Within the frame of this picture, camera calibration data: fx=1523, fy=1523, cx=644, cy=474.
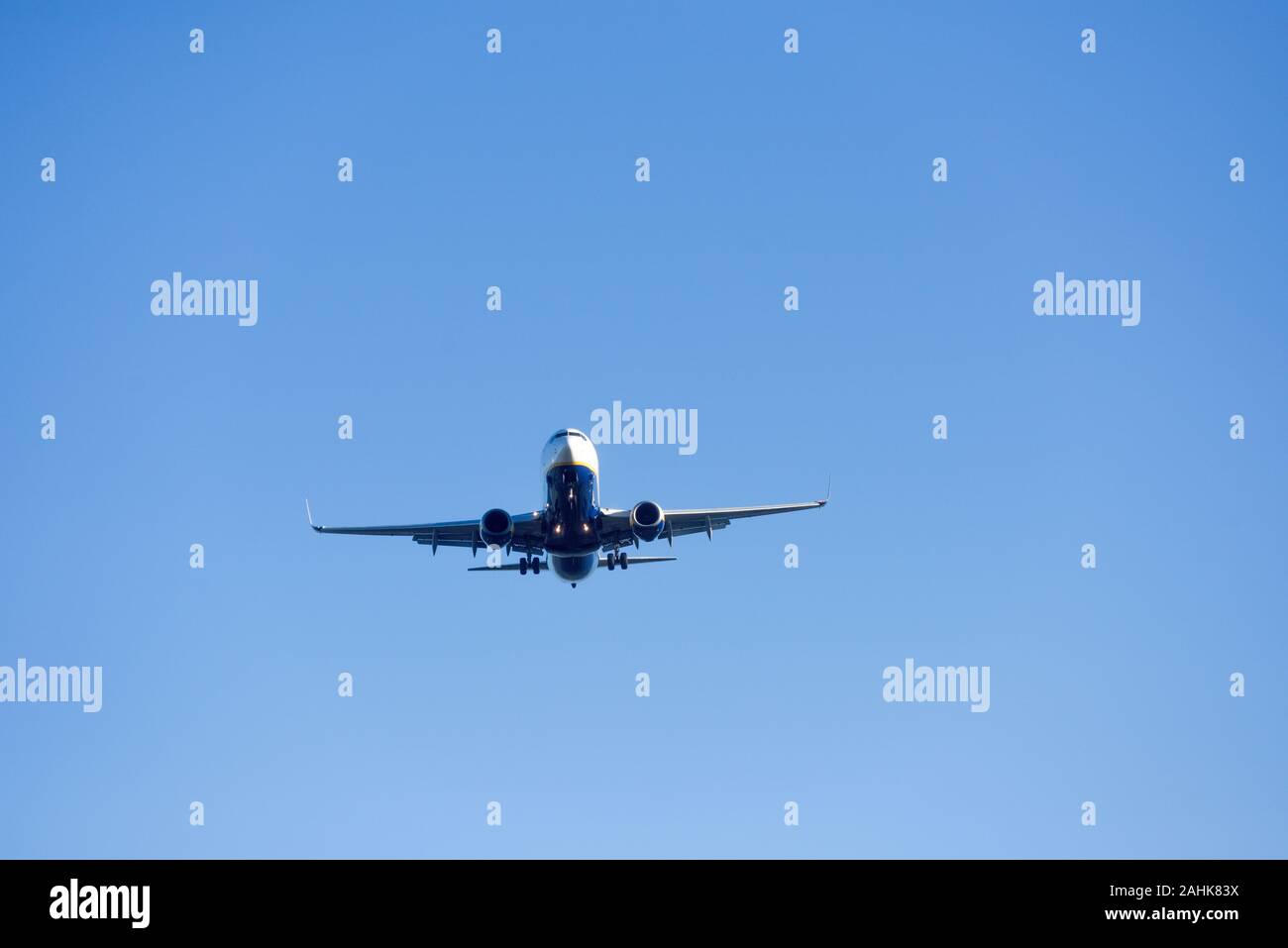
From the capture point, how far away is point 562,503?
6003 cm

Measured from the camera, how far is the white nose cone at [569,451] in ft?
194

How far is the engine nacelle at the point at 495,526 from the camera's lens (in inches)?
2346

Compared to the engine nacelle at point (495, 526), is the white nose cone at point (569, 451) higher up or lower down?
higher up

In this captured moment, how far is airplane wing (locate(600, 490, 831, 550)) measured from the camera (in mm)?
61219

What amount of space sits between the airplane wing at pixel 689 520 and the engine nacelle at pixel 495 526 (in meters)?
4.04

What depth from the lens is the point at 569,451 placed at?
59.2 m

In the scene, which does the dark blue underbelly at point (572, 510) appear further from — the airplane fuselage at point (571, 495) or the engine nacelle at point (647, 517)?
the engine nacelle at point (647, 517)

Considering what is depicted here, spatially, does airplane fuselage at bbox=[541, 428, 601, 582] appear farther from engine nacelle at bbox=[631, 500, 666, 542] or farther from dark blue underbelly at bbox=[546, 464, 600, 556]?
engine nacelle at bbox=[631, 500, 666, 542]

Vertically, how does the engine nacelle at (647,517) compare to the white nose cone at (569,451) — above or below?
below

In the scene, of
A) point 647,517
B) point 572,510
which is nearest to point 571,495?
point 572,510
